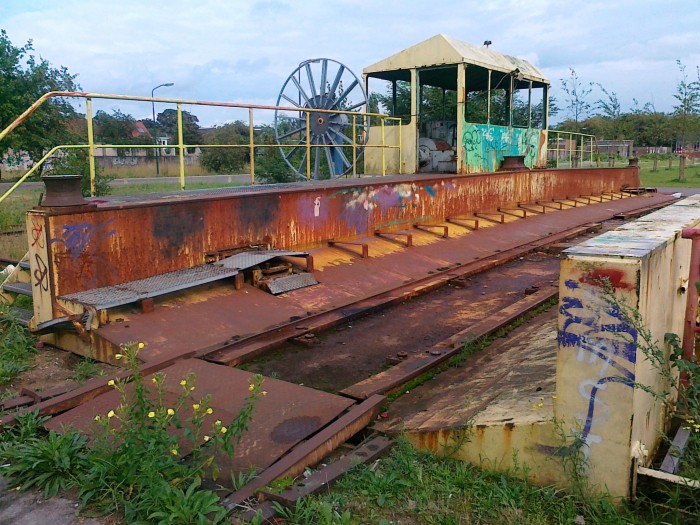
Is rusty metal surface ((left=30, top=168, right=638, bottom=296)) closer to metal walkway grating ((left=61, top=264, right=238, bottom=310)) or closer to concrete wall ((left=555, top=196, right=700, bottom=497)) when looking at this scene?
metal walkway grating ((left=61, top=264, right=238, bottom=310))

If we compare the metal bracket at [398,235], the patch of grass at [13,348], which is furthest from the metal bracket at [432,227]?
the patch of grass at [13,348]

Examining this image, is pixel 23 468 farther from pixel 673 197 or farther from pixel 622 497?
pixel 673 197

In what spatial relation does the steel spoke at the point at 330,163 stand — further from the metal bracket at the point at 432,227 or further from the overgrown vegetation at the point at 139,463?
the overgrown vegetation at the point at 139,463

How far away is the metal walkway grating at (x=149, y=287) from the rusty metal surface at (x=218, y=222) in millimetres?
110

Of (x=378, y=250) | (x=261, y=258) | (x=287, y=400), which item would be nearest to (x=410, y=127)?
(x=378, y=250)

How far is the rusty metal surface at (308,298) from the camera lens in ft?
16.4

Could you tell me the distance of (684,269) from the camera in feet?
13.0

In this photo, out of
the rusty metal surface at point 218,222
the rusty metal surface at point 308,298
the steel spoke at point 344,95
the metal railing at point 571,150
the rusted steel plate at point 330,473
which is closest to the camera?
the rusted steel plate at point 330,473

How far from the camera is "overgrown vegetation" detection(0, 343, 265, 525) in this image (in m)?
2.83

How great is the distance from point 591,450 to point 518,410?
0.47 m

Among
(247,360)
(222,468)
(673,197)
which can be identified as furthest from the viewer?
(673,197)

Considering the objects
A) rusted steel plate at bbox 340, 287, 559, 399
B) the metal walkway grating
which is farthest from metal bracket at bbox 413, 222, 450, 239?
the metal walkway grating

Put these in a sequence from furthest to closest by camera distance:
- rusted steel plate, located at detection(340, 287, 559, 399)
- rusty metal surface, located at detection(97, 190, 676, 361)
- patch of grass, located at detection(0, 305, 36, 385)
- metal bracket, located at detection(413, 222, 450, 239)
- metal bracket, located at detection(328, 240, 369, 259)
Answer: metal bracket, located at detection(413, 222, 450, 239) < metal bracket, located at detection(328, 240, 369, 259) < rusty metal surface, located at detection(97, 190, 676, 361) < patch of grass, located at detection(0, 305, 36, 385) < rusted steel plate, located at detection(340, 287, 559, 399)

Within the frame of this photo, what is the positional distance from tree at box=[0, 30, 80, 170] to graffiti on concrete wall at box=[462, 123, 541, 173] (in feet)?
51.5
